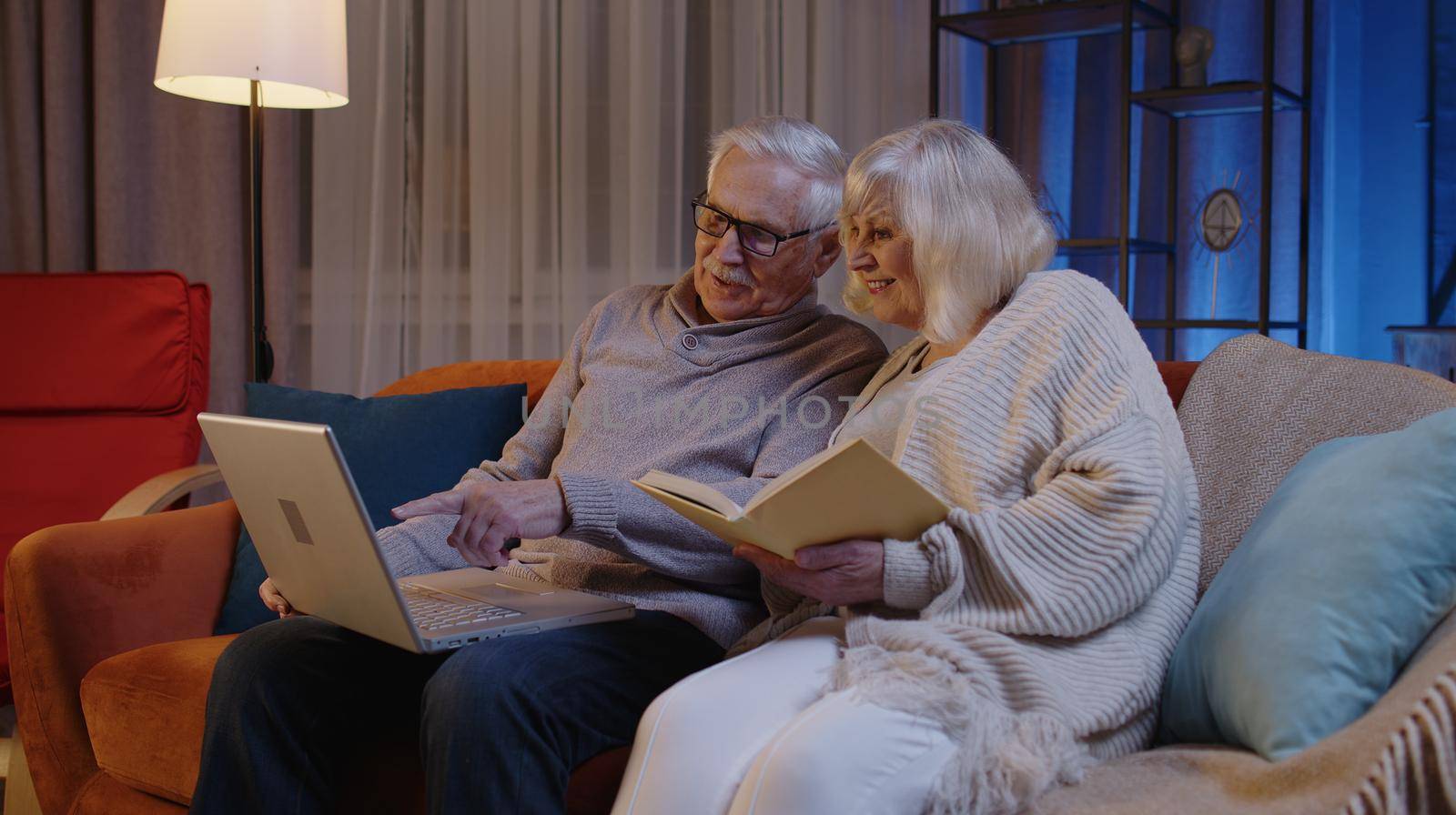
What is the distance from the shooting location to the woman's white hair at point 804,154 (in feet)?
5.65

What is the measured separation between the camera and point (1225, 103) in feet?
9.40

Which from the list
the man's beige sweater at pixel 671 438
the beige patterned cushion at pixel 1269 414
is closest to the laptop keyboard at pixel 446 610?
the man's beige sweater at pixel 671 438

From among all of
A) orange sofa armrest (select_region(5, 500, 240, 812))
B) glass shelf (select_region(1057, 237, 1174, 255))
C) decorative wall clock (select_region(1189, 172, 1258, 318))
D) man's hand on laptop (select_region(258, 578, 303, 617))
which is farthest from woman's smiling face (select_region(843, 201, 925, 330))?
decorative wall clock (select_region(1189, 172, 1258, 318))

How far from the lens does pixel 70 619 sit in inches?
68.6

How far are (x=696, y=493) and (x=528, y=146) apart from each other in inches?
78.9

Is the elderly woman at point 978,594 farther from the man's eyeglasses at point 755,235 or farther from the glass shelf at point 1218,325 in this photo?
the glass shelf at point 1218,325

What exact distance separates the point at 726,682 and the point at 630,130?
201 cm

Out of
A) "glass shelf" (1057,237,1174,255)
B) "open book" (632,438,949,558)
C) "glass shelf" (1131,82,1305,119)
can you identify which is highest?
"glass shelf" (1131,82,1305,119)

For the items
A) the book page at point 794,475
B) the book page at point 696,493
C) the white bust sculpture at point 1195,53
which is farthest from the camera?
the white bust sculpture at point 1195,53

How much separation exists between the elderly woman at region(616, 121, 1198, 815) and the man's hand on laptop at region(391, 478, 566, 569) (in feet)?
Result: 0.81

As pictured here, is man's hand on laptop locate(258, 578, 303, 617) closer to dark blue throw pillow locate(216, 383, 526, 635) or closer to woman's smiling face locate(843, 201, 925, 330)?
dark blue throw pillow locate(216, 383, 526, 635)

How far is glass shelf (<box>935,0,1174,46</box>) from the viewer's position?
2824mm

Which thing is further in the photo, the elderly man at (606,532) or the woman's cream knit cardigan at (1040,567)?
the elderly man at (606,532)

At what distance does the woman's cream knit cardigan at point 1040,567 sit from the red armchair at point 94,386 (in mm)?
1599
